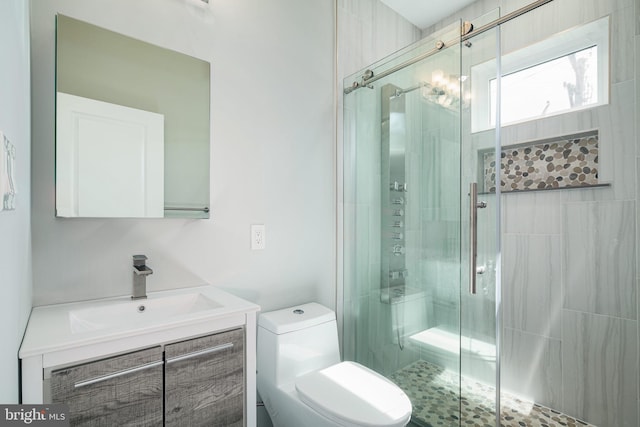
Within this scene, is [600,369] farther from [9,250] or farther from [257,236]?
[9,250]

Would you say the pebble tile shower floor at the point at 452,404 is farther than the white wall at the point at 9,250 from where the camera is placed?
Yes

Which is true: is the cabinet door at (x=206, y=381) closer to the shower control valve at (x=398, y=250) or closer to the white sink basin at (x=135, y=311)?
the white sink basin at (x=135, y=311)

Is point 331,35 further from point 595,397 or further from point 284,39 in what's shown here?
point 595,397

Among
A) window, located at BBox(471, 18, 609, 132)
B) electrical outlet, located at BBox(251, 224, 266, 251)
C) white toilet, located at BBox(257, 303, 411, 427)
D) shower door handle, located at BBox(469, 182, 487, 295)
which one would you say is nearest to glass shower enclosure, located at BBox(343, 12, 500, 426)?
shower door handle, located at BBox(469, 182, 487, 295)

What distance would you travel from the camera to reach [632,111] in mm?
1701

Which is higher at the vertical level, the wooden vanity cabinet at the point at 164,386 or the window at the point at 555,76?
the window at the point at 555,76

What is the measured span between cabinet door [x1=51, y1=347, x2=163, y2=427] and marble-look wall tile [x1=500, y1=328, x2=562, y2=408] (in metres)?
2.15

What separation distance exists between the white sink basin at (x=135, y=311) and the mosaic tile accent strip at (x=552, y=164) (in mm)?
2026

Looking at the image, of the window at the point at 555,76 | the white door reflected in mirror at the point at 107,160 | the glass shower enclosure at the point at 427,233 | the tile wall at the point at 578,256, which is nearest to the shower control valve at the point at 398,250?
the glass shower enclosure at the point at 427,233

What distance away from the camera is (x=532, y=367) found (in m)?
2.09

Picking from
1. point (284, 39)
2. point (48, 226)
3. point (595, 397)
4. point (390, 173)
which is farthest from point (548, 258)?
point (48, 226)

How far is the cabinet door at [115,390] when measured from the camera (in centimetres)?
90

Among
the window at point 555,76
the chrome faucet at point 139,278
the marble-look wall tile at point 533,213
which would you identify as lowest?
the chrome faucet at point 139,278

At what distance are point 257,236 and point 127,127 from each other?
0.77 metres
